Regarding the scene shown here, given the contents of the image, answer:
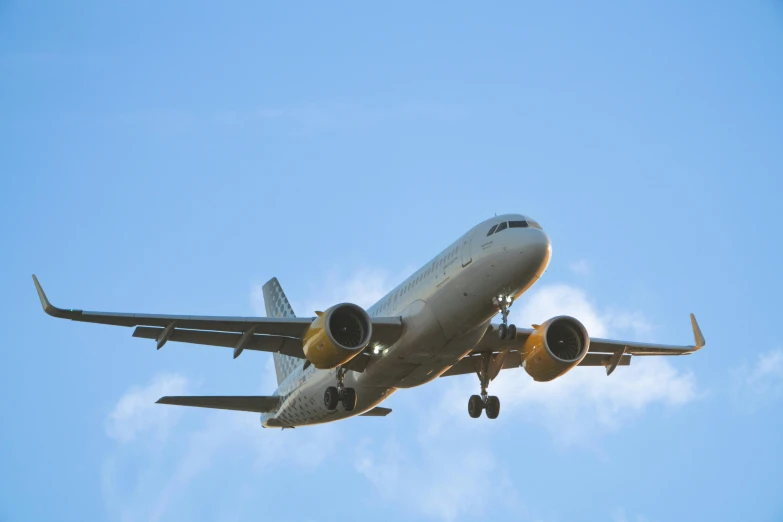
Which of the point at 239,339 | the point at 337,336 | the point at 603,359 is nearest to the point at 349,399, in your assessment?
the point at 337,336

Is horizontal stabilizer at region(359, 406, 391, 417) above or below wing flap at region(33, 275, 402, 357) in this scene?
above

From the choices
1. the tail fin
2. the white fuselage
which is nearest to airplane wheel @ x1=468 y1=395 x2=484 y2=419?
the white fuselage

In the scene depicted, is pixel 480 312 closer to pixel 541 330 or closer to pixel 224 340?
pixel 541 330

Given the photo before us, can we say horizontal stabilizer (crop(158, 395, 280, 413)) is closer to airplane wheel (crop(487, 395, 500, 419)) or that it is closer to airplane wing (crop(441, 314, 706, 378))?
airplane wing (crop(441, 314, 706, 378))

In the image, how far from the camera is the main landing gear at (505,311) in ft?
103

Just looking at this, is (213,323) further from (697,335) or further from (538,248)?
(697,335)

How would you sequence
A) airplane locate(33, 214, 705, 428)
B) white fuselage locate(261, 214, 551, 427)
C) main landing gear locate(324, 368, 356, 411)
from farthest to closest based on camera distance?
main landing gear locate(324, 368, 356, 411)
airplane locate(33, 214, 705, 428)
white fuselage locate(261, 214, 551, 427)

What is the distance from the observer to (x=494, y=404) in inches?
1497

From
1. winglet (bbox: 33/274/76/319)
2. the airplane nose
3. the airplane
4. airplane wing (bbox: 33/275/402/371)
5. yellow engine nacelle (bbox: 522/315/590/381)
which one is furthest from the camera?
yellow engine nacelle (bbox: 522/315/590/381)

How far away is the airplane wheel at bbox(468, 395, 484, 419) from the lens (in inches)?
1507

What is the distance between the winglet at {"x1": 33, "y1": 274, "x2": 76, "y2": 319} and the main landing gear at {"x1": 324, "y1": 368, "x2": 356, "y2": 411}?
924cm

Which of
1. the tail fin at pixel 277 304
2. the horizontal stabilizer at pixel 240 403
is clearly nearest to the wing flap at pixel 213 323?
the horizontal stabilizer at pixel 240 403

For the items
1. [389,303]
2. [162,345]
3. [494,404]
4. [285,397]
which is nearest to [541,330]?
[494,404]

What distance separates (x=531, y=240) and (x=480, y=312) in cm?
288
